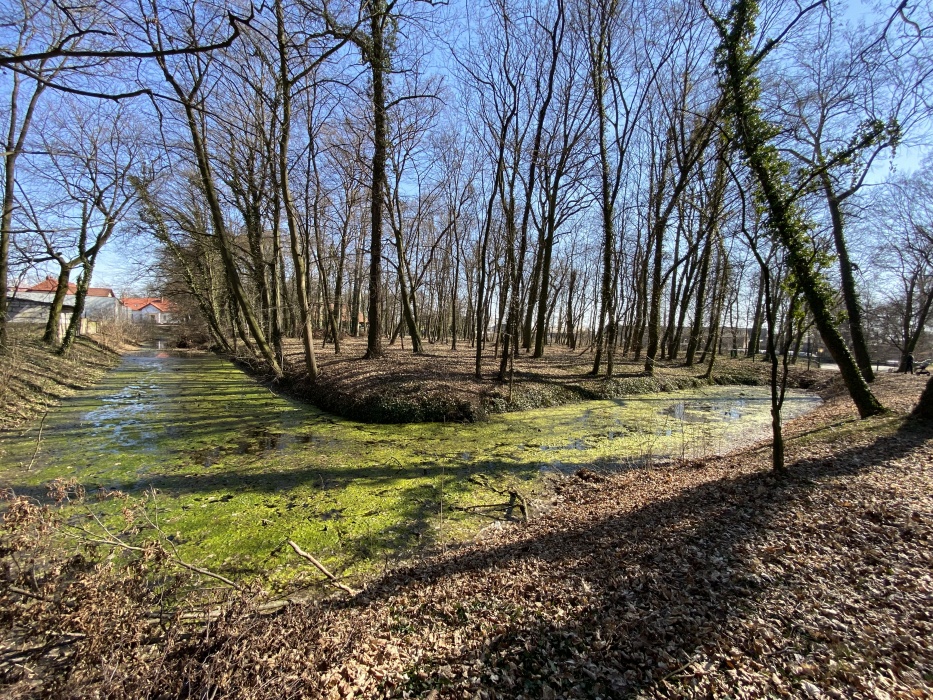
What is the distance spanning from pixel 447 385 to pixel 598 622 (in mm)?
8805

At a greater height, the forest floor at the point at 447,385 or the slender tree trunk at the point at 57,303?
the slender tree trunk at the point at 57,303

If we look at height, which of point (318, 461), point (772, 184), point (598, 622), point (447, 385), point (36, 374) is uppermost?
point (772, 184)

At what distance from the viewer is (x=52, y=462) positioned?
6797mm

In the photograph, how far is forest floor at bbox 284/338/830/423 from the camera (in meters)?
10.5

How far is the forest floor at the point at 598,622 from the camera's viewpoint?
7.38ft

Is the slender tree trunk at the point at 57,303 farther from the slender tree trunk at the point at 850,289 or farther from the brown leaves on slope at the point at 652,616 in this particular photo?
the slender tree trunk at the point at 850,289

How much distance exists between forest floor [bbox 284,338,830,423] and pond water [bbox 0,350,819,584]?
0.57 metres

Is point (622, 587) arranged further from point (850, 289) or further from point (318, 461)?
point (850, 289)

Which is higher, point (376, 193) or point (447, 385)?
point (376, 193)

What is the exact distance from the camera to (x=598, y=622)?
2.94m

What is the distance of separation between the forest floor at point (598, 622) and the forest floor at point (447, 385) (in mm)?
6148

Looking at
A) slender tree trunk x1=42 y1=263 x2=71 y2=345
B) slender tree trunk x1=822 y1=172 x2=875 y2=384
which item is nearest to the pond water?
slender tree trunk x1=822 y1=172 x2=875 y2=384

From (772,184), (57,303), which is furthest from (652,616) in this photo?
(57,303)

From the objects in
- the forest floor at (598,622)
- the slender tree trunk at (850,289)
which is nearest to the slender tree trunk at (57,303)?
the forest floor at (598,622)
